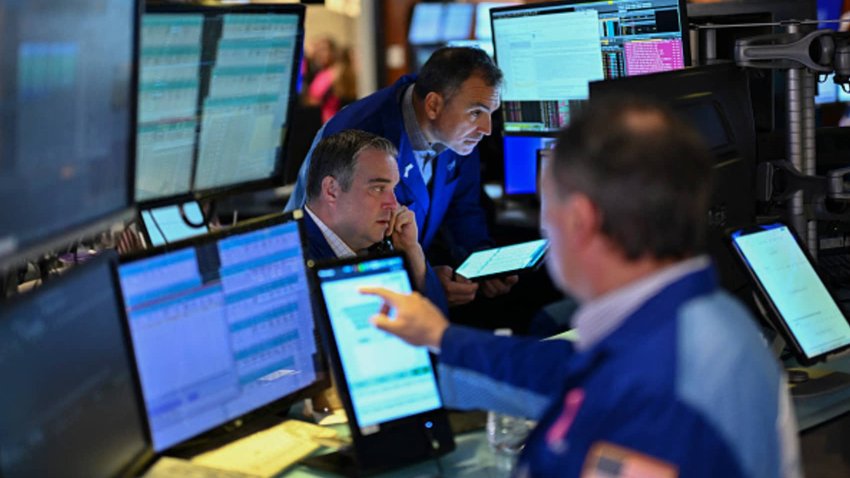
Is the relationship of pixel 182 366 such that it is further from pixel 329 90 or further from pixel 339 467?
pixel 329 90

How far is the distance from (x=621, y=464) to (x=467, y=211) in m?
2.81

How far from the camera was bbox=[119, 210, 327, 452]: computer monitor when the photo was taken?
1780mm

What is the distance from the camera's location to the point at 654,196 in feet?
4.13

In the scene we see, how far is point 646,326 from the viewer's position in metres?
1.28

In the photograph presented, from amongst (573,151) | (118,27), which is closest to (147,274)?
(118,27)

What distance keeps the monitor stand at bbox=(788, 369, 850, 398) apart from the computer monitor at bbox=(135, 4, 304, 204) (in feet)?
4.00

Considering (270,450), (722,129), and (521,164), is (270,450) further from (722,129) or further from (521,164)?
(521,164)

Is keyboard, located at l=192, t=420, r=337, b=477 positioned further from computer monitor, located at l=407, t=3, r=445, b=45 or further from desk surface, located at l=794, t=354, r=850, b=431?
computer monitor, located at l=407, t=3, r=445, b=45

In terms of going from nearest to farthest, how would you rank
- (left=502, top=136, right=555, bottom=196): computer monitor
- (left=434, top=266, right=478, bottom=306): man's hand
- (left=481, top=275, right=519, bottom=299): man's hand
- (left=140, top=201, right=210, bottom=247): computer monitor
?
(left=140, top=201, right=210, bottom=247): computer monitor, (left=434, top=266, right=478, bottom=306): man's hand, (left=481, top=275, right=519, bottom=299): man's hand, (left=502, top=136, right=555, bottom=196): computer monitor

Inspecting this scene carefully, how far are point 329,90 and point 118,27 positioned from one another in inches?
345

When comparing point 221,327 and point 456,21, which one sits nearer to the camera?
point 221,327

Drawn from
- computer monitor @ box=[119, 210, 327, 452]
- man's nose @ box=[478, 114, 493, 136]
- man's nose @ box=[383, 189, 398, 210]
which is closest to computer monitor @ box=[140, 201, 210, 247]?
man's nose @ box=[383, 189, 398, 210]

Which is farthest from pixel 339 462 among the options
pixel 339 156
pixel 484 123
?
pixel 484 123

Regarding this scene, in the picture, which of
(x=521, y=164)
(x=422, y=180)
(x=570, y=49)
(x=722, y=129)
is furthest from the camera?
(x=521, y=164)
